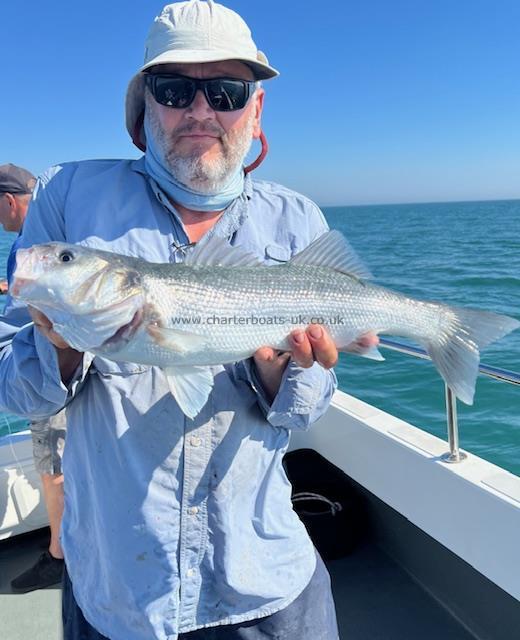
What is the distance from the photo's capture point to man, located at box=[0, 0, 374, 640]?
210 centimetres

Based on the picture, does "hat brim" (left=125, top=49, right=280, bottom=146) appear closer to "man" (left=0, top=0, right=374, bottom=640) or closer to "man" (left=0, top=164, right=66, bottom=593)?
"man" (left=0, top=0, right=374, bottom=640)

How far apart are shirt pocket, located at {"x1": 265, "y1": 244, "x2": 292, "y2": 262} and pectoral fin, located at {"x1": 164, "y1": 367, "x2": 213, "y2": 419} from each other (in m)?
0.67

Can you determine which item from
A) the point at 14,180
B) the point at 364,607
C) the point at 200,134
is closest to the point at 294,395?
the point at 200,134

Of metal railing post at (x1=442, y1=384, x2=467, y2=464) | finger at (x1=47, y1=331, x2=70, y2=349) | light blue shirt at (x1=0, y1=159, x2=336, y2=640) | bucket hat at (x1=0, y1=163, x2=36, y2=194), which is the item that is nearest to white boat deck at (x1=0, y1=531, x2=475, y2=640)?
metal railing post at (x1=442, y1=384, x2=467, y2=464)

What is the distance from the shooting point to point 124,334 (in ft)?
6.91

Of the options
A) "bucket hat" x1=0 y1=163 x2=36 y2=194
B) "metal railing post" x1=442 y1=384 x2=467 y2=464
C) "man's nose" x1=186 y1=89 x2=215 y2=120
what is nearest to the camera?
"man's nose" x1=186 y1=89 x2=215 y2=120

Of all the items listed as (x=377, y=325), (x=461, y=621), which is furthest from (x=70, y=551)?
(x=461, y=621)

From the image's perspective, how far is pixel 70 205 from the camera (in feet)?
7.35

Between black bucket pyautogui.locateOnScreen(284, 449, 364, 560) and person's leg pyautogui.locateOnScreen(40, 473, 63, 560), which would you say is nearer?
person's leg pyautogui.locateOnScreen(40, 473, 63, 560)

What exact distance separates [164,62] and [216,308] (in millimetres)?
987

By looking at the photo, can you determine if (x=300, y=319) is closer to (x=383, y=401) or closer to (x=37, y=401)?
(x=37, y=401)

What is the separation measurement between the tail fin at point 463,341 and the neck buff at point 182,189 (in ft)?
3.78

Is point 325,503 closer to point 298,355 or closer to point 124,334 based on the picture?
point 298,355

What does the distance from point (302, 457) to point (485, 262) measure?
2125cm
